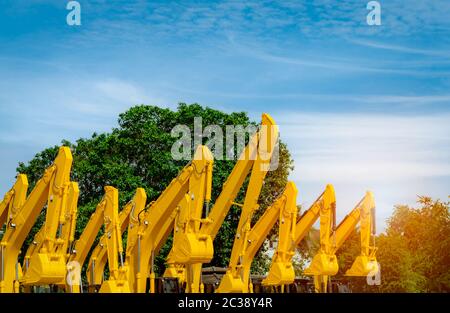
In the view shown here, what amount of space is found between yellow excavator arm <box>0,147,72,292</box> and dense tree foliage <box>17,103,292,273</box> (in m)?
21.3

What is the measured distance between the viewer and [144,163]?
5347 cm

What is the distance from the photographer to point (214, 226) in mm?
33125

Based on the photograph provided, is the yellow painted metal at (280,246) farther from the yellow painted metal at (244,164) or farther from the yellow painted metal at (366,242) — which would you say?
the yellow painted metal at (366,242)

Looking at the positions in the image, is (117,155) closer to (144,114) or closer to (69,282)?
(144,114)

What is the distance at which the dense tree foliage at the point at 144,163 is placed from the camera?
5184 cm

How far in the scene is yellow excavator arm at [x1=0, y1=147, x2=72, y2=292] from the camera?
89.6ft

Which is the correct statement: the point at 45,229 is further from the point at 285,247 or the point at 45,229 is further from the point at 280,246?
the point at 285,247

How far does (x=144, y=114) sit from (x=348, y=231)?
20261mm

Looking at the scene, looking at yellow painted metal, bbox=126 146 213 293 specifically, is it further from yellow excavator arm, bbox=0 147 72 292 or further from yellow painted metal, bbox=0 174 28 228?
yellow painted metal, bbox=0 174 28 228

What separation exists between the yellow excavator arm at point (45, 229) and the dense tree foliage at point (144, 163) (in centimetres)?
2132

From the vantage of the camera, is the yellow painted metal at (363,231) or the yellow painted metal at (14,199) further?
the yellow painted metal at (363,231)

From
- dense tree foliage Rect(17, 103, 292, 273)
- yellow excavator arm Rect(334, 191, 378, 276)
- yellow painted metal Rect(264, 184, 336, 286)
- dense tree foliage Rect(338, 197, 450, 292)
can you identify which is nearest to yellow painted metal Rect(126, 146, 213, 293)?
yellow painted metal Rect(264, 184, 336, 286)

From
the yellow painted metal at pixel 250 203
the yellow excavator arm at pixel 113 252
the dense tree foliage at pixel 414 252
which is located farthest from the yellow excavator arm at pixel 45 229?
the dense tree foliage at pixel 414 252
